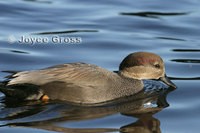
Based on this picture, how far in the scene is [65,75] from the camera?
7344 millimetres

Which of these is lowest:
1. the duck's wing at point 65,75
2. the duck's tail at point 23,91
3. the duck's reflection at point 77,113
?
the duck's reflection at point 77,113

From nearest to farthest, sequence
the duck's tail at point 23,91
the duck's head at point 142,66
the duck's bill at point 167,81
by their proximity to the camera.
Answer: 1. the duck's tail at point 23,91
2. the duck's head at point 142,66
3. the duck's bill at point 167,81

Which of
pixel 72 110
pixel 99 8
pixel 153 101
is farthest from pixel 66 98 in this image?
pixel 99 8

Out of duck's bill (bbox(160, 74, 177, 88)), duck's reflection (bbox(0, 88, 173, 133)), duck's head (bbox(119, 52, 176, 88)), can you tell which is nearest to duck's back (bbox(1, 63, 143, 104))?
duck's reflection (bbox(0, 88, 173, 133))

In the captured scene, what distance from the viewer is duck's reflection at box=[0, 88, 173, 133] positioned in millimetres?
6254

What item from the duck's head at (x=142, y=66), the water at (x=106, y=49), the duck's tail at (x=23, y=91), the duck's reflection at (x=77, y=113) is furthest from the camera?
the duck's head at (x=142, y=66)

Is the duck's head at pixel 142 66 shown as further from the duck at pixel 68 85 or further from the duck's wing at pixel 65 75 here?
the duck's wing at pixel 65 75

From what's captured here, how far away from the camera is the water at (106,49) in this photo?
6457 mm

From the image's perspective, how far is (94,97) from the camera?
7.22m

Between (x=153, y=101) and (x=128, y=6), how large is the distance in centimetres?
684

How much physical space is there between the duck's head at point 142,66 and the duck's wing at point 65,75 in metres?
0.49

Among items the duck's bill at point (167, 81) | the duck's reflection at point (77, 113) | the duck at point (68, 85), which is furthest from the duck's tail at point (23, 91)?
the duck's bill at point (167, 81)

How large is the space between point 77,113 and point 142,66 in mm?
1641

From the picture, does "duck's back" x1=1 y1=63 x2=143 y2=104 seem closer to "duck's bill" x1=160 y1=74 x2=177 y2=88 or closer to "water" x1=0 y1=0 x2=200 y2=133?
"water" x1=0 y1=0 x2=200 y2=133
